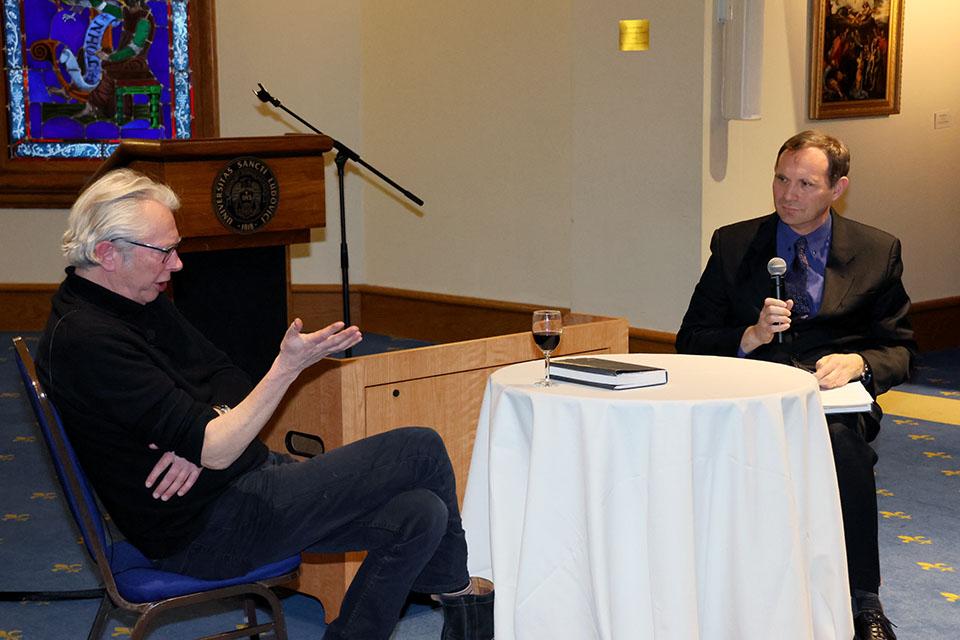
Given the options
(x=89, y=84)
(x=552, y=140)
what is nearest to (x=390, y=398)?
(x=552, y=140)

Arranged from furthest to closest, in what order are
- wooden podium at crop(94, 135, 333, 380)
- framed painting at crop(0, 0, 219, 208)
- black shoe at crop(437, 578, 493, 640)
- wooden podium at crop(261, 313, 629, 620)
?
1. framed painting at crop(0, 0, 219, 208)
2. wooden podium at crop(94, 135, 333, 380)
3. wooden podium at crop(261, 313, 629, 620)
4. black shoe at crop(437, 578, 493, 640)

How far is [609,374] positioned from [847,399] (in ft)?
2.48

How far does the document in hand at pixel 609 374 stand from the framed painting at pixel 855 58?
13.4 ft

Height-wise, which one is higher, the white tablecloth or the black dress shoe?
the white tablecloth

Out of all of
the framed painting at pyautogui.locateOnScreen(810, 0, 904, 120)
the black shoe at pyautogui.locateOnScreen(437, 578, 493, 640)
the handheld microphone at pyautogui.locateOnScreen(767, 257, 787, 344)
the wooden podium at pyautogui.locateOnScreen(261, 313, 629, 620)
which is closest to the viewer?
the black shoe at pyautogui.locateOnScreen(437, 578, 493, 640)

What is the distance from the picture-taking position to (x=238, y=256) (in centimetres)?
394

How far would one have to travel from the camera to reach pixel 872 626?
3.04 m

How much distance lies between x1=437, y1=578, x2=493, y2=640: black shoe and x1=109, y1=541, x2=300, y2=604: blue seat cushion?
1.45ft

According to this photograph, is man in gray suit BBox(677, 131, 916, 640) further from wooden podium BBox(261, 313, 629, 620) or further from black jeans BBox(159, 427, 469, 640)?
black jeans BBox(159, 427, 469, 640)

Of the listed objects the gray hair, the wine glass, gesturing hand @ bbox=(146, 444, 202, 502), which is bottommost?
gesturing hand @ bbox=(146, 444, 202, 502)

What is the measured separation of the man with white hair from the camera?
2418 millimetres

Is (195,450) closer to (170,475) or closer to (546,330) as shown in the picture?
(170,475)

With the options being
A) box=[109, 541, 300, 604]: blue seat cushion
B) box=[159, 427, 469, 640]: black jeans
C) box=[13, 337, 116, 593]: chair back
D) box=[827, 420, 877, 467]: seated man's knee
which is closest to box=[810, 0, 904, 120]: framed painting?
box=[827, 420, 877, 467]: seated man's knee

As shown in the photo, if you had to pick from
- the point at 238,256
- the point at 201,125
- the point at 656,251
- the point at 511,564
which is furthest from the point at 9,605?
the point at 201,125
